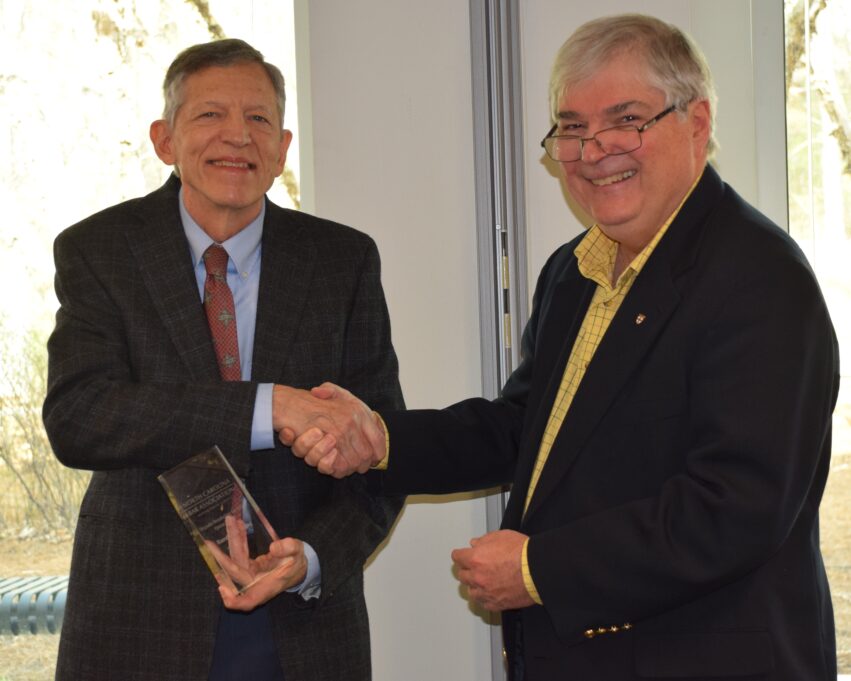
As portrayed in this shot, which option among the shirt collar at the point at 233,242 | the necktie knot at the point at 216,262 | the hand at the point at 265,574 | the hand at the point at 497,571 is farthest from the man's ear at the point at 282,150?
the hand at the point at 497,571

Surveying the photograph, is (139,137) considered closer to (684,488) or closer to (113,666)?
(113,666)

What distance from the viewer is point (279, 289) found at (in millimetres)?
2207

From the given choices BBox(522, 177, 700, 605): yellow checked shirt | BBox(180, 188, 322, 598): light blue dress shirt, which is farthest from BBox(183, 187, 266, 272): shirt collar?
BBox(522, 177, 700, 605): yellow checked shirt

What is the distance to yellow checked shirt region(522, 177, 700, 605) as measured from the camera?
201cm

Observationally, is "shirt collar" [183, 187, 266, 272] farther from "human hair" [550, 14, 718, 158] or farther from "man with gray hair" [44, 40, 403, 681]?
"human hair" [550, 14, 718, 158]

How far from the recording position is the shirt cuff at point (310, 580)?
2.08 metres

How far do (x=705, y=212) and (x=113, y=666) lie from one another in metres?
1.45

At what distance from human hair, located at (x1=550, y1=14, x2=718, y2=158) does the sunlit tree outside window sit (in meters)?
1.20

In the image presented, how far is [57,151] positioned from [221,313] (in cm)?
136

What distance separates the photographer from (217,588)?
2.06 m

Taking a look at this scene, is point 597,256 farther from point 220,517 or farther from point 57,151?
point 57,151

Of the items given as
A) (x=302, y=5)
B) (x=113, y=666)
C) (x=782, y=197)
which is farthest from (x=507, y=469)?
(x=302, y=5)

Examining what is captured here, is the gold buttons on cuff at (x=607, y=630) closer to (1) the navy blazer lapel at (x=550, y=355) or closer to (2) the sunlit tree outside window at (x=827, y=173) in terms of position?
(1) the navy blazer lapel at (x=550, y=355)

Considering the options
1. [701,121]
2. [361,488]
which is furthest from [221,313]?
[701,121]
